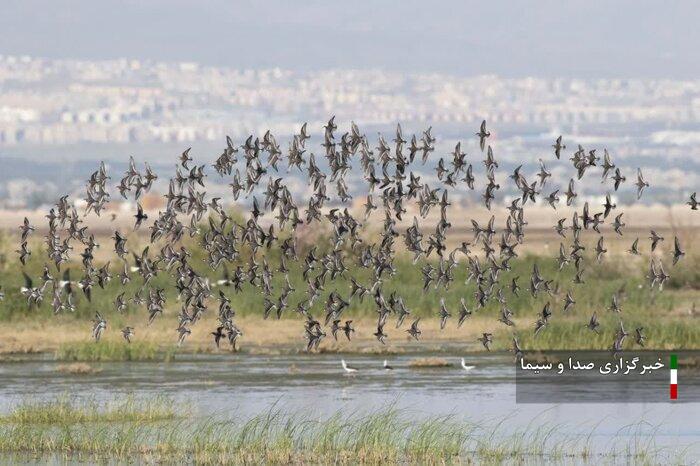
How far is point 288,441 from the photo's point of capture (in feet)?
93.0

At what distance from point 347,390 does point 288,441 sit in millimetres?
9650

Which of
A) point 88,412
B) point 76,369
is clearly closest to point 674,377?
point 88,412

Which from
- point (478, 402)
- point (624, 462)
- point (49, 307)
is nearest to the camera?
point (624, 462)

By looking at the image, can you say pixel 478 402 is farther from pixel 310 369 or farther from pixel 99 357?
pixel 99 357

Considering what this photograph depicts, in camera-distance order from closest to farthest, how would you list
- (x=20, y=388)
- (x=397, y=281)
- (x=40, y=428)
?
1. (x=40, y=428)
2. (x=20, y=388)
3. (x=397, y=281)

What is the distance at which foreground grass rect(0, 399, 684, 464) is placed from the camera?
28.2m

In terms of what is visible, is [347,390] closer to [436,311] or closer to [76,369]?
[76,369]

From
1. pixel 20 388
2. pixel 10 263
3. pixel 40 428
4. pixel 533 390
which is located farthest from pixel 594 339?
pixel 10 263

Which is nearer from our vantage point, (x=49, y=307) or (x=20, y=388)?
(x=20, y=388)

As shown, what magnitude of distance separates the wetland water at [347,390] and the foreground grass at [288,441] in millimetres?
1025

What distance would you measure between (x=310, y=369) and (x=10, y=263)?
23.1 metres

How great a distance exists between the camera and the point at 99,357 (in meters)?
43.8

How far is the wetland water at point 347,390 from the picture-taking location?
33375 millimetres

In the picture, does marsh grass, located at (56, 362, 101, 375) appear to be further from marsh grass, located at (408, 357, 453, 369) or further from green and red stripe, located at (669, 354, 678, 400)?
green and red stripe, located at (669, 354, 678, 400)
